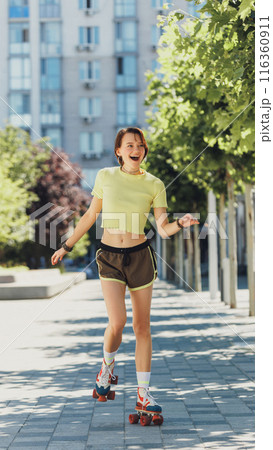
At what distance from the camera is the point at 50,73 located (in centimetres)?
5888

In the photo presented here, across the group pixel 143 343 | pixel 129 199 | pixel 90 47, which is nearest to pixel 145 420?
pixel 143 343

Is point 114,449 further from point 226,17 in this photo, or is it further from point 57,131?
point 57,131

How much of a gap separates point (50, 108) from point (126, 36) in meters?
7.89

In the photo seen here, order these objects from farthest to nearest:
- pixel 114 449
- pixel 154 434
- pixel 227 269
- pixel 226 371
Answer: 1. pixel 227 269
2. pixel 226 371
3. pixel 154 434
4. pixel 114 449

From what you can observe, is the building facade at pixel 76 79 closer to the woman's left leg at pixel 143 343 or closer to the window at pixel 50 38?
the window at pixel 50 38

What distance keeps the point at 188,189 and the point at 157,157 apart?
1526 mm

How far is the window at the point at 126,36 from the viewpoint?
179ft

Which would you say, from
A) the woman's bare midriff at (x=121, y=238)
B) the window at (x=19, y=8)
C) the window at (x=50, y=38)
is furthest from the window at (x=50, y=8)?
the woman's bare midriff at (x=121, y=238)

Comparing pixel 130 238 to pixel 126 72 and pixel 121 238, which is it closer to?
pixel 121 238

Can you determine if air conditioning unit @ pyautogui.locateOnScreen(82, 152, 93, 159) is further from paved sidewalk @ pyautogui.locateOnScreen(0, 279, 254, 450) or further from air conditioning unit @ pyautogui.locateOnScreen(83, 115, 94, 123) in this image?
paved sidewalk @ pyautogui.locateOnScreen(0, 279, 254, 450)

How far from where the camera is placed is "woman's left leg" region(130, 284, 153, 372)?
18.5 ft
